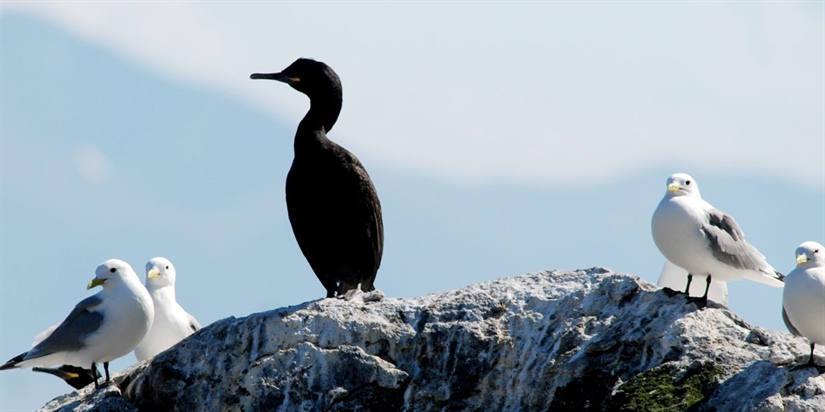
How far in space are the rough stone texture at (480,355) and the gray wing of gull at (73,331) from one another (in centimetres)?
51

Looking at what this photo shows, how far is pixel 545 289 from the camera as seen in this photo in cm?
1041

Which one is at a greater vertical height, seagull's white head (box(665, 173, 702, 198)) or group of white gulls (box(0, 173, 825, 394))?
seagull's white head (box(665, 173, 702, 198))

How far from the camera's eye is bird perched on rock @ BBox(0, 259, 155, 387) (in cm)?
1093

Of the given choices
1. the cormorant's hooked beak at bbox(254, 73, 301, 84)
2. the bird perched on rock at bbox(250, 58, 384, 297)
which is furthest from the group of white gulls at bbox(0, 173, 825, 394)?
the cormorant's hooked beak at bbox(254, 73, 301, 84)

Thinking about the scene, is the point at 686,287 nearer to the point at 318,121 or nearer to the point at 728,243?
the point at 728,243

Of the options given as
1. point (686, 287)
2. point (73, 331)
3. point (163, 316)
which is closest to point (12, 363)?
point (73, 331)

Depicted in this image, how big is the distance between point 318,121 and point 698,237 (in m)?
4.25

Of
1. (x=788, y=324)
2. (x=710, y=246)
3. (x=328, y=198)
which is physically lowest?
(x=788, y=324)

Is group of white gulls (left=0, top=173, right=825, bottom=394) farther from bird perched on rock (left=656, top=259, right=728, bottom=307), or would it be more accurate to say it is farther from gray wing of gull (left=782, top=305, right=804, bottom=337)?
bird perched on rock (left=656, top=259, right=728, bottom=307)

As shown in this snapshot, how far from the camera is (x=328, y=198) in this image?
11836mm

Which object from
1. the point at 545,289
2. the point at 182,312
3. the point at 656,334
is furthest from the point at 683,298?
the point at 182,312

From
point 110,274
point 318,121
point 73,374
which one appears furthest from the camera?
point 318,121

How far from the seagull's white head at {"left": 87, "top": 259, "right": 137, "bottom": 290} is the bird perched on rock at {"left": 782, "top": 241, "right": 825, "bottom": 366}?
19.9ft

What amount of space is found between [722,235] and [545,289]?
1.61 m
